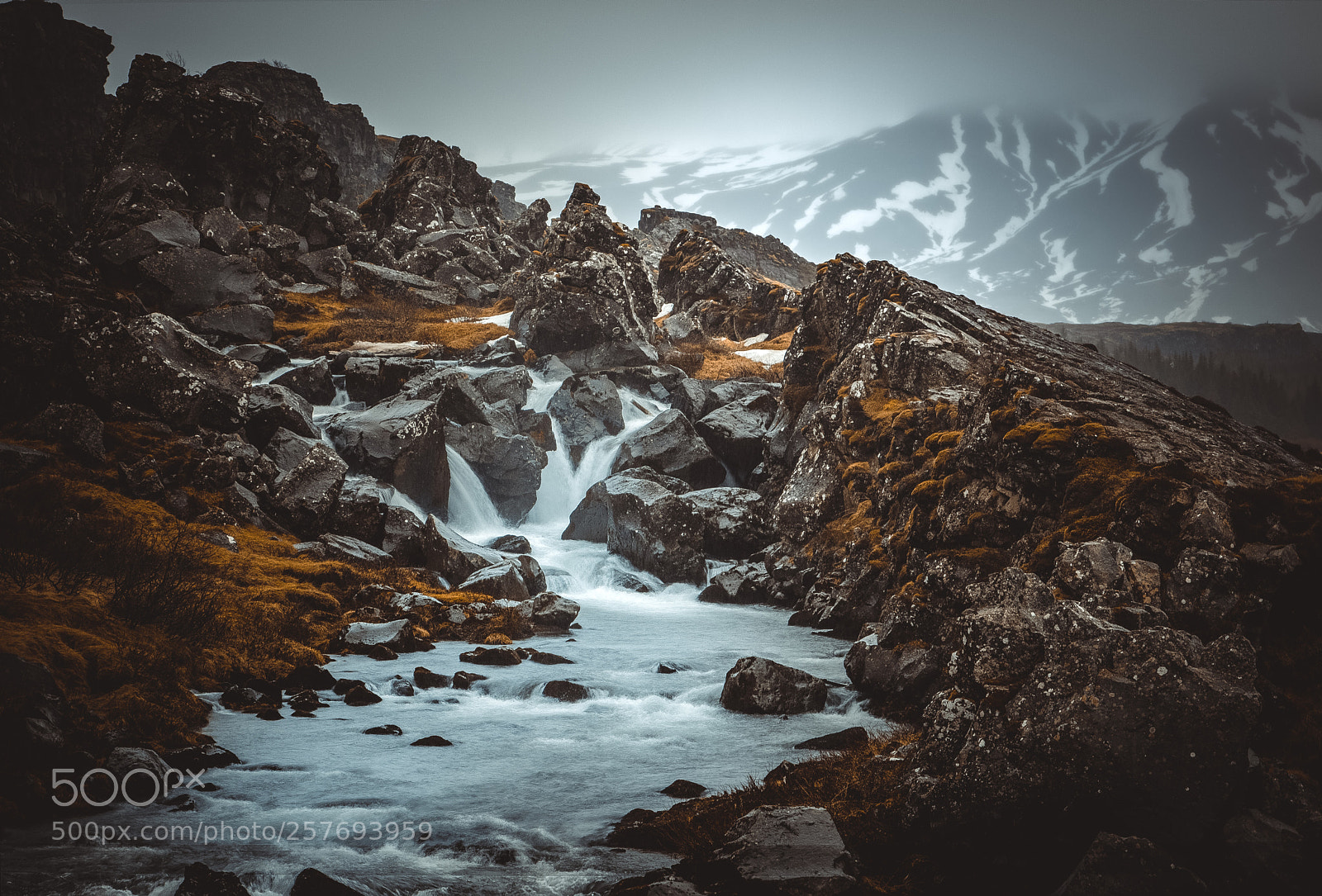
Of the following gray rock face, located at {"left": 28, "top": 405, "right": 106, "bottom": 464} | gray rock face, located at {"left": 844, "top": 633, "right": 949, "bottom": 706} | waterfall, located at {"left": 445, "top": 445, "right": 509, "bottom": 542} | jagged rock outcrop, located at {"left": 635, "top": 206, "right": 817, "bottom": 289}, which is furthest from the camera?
jagged rock outcrop, located at {"left": 635, "top": 206, "right": 817, "bottom": 289}

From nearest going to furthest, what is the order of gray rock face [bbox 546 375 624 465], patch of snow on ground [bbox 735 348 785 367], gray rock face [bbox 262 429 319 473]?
gray rock face [bbox 262 429 319 473], gray rock face [bbox 546 375 624 465], patch of snow on ground [bbox 735 348 785 367]

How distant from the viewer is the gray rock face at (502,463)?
129 feet

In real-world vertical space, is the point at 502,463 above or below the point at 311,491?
above

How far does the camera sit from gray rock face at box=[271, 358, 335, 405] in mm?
41688

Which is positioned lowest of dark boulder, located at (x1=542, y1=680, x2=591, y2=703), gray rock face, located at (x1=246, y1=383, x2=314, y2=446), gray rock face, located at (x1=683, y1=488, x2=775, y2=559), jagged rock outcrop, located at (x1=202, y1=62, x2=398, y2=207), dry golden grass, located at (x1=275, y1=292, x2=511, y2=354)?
dark boulder, located at (x1=542, y1=680, x2=591, y2=703)

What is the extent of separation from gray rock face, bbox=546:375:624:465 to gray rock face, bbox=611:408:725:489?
4975 mm

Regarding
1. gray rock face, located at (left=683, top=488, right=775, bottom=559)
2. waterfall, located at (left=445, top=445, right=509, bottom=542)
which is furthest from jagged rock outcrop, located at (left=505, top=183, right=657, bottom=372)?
gray rock face, located at (left=683, top=488, right=775, bottom=559)

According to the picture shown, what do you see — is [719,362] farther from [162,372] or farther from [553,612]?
[162,372]

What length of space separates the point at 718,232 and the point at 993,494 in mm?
121046

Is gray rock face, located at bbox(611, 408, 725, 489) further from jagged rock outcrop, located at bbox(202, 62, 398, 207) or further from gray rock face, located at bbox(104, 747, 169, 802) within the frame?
jagged rock outcrop, located at bbox(202, 62, 398, 207)

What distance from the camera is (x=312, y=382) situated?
42.7m

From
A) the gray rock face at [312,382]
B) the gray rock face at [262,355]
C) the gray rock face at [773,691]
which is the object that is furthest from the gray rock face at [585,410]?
the gray rock face at [773,691]

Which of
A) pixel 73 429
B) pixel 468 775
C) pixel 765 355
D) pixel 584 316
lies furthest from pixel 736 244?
pixel 468 775

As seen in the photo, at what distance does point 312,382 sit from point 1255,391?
6705 centimetres
